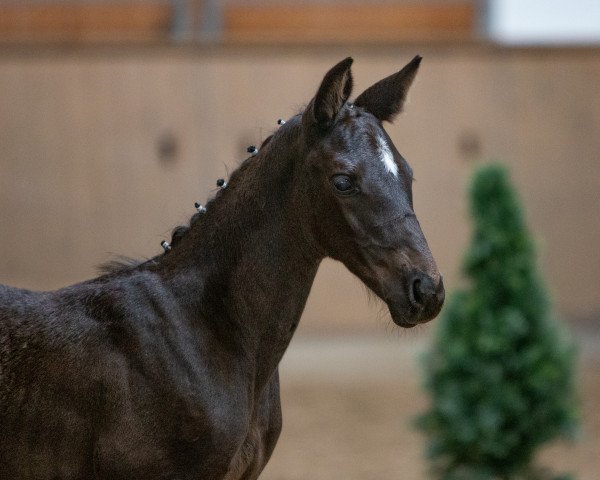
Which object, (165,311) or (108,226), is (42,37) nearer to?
(108,226)

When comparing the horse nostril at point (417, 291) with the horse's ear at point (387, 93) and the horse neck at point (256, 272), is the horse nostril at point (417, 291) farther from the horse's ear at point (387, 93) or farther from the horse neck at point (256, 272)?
the horse's ear at point (387, 93)

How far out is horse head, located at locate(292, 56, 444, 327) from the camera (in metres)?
2.46

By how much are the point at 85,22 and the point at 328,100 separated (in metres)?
8.08

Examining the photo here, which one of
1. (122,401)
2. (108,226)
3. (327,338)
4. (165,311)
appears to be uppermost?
(108,226)

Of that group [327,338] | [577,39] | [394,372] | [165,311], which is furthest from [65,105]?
[165,311]

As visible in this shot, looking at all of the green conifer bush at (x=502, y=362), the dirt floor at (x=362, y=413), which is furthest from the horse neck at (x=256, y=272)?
the dirt floor at (x=362, y=413)

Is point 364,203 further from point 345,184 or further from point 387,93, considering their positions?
point 387,93

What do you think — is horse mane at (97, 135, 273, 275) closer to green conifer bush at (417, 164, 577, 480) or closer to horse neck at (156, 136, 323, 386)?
horse neck at (156, 136, 323, 386)

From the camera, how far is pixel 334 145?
8.54ft

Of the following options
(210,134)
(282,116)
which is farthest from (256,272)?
(210,134)

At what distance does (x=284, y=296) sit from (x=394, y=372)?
6.86m

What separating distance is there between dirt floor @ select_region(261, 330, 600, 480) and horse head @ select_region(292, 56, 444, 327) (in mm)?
3049

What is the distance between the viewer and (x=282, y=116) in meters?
9.88

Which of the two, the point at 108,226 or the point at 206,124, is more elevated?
the point at 206,124
